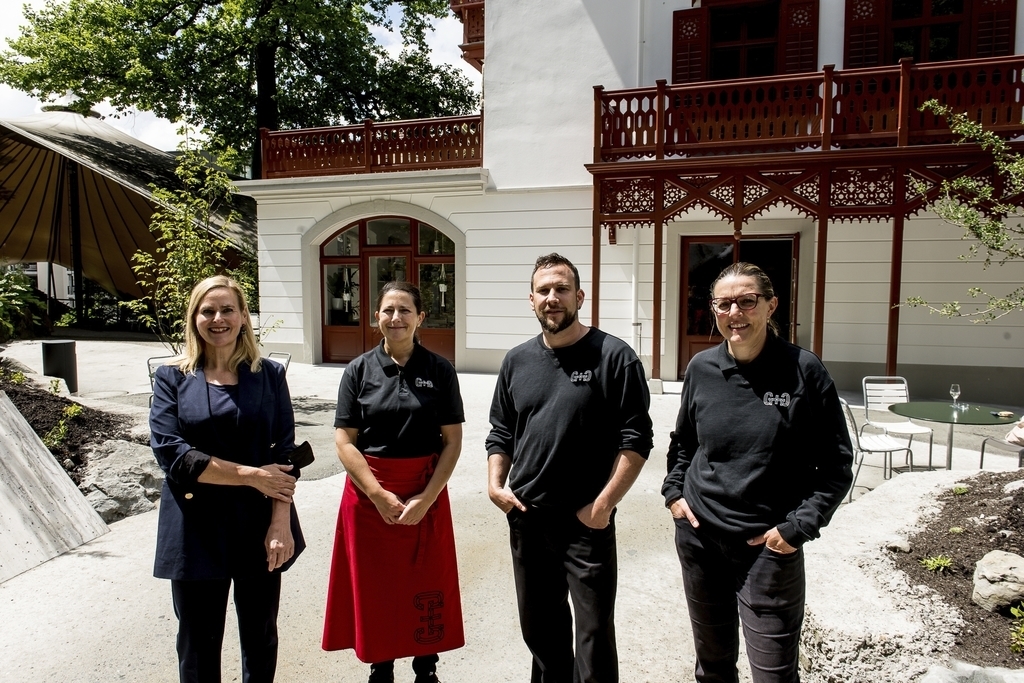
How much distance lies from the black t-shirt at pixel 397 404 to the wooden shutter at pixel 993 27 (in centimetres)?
1191

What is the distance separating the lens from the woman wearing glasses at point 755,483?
7.51ft

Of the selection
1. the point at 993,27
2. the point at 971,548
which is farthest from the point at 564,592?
the point at 993,27

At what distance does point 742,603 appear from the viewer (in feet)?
7.78

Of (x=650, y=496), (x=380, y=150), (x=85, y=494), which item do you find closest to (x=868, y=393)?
(x=650, y=496)

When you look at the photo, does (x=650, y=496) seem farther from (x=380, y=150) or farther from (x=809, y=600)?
(x=380, y=150)

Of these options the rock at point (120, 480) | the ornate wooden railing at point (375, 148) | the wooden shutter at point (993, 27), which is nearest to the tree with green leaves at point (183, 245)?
the rock at point (120, 480)

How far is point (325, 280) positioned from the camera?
580 inches

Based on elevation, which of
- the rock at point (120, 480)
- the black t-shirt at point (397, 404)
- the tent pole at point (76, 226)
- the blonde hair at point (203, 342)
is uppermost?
the tent pole at point (76, 226)

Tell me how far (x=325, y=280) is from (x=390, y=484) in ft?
41.3

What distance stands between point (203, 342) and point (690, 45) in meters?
11.4

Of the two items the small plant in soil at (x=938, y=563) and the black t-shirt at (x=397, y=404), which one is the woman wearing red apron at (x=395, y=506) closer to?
the black t-shirt at (x=397, y=404)

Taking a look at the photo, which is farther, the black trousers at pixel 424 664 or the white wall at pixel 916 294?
the white wall at pixel 916 294

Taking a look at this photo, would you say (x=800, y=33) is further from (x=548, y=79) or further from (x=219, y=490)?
(x=219, y=490)

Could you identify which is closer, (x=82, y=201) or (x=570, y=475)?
(x=570, y=475)
